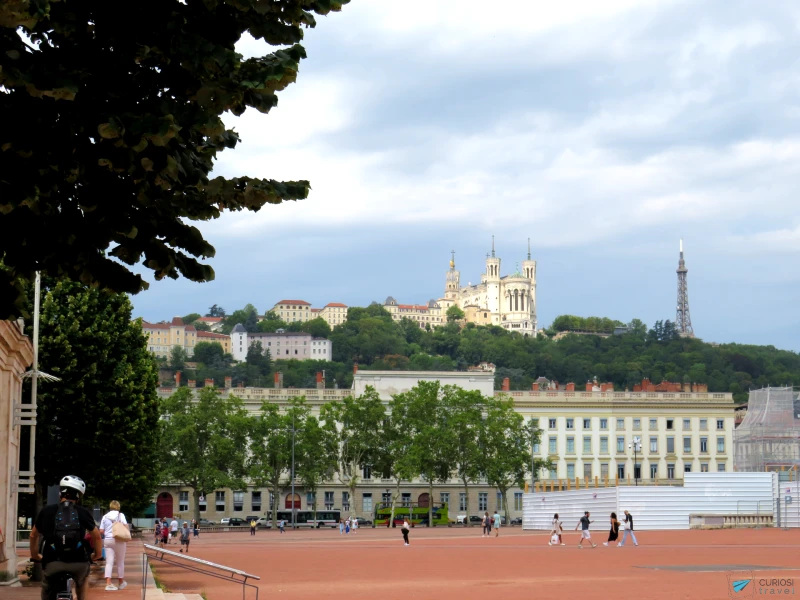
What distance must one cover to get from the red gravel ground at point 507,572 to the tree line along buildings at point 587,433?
218 ft

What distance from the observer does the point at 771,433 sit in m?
88.0

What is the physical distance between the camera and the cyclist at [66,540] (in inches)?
419

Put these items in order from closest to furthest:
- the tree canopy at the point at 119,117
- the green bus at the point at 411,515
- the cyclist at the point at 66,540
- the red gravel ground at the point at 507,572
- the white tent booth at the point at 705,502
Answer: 1. the tree canopy at the point at 119,117
2. the cyclist at the point at 66,540
3. the red gravel ground at the point at 507,572
4. the white tent booth at the point at 705,502
5. the green bus at the point at 411,515

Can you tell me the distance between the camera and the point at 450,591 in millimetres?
22297

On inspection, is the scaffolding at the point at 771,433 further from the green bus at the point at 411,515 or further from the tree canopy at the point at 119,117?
the tree canopy at the point at 119,117

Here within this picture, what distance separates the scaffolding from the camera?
85.8 meters

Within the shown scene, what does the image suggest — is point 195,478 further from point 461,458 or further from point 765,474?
point 765,474

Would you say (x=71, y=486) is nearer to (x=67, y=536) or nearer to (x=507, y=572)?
(x=67, y=536)

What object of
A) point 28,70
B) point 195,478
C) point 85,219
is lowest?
point 195,478

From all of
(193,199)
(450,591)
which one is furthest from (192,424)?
(193,199)

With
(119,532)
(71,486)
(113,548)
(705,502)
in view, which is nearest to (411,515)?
(705,502)

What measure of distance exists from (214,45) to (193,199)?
146 cm

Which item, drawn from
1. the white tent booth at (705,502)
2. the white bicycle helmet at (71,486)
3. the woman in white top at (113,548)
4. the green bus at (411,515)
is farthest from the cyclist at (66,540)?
the green bus at (411,515)

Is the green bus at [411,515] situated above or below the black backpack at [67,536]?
below
